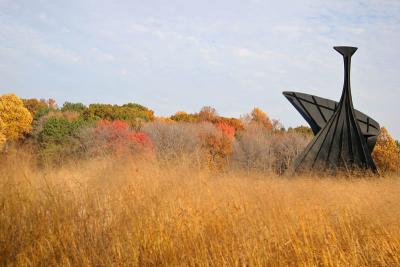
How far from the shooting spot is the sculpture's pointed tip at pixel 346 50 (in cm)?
1708

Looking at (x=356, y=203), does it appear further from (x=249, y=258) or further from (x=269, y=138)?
(x=269, y=138)

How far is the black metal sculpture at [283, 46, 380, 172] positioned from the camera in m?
16.9

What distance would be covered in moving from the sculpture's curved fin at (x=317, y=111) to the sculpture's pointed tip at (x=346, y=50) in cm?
210

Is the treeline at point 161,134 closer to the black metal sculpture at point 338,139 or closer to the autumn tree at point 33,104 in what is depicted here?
the black metal sculpture at point 338,139

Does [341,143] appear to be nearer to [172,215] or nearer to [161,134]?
[172,215]

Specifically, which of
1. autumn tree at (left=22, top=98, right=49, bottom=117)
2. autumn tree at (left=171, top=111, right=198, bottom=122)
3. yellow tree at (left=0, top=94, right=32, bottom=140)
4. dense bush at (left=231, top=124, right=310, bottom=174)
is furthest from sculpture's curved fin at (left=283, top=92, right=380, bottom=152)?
autumn tree at (left=22, top=98, right=49, bottom=117)

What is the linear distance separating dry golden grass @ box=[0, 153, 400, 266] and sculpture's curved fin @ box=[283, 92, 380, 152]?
1031 cm

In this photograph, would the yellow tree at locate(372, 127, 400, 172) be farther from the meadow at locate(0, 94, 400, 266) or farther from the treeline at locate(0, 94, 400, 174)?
the meadow at locate(0, 94, 400, 266)

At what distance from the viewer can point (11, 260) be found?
479cm

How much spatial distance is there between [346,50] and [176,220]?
1389cm

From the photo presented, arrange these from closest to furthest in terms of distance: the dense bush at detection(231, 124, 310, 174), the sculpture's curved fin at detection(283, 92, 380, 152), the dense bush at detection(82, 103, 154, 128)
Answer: the sculpture's curved fin at detection(283, 92, 380, 152)
the dense bush at detection(231, 124, 310, 174)
the dense bush at detection(82, 103, 154, 128)

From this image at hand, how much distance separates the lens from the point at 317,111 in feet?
59.4

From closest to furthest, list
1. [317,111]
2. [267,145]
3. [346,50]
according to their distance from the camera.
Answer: [346,50]
[317,111]
[267,145]

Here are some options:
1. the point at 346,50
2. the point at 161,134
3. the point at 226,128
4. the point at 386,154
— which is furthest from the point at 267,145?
the point at 346,50
